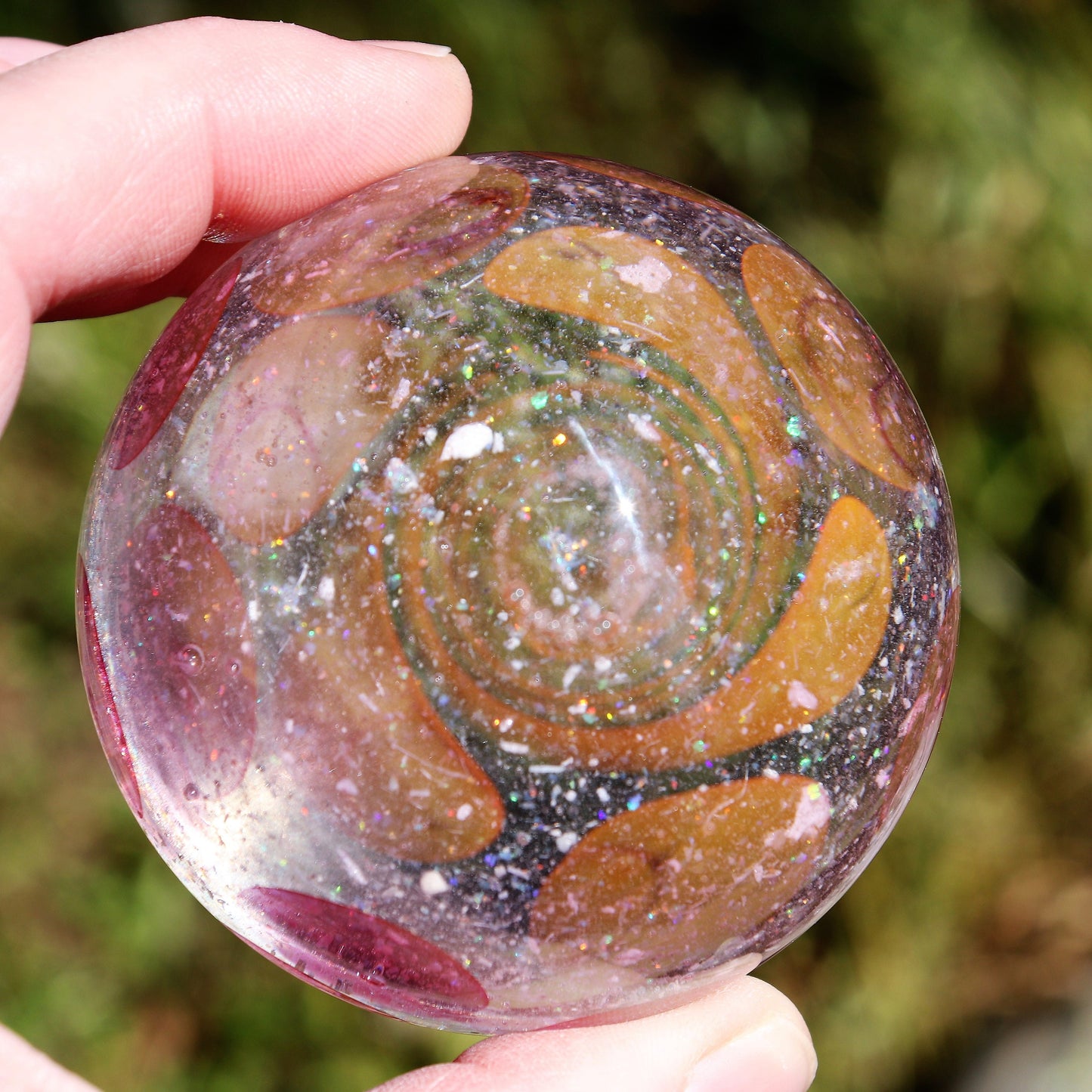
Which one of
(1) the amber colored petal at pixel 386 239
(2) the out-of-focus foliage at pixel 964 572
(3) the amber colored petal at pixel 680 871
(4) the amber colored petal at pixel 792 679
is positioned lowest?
(2) the out-of-focus foliage at pixel 964 572

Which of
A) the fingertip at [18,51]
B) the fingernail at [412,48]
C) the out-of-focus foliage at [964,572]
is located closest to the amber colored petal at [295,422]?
the fingernail at [412,48]

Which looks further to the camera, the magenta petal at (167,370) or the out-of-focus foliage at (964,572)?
the out-of-focus foliage at (964,572)

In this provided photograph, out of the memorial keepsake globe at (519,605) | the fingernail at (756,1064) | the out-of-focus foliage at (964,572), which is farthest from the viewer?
the out-of-focus foliage at (964,572)

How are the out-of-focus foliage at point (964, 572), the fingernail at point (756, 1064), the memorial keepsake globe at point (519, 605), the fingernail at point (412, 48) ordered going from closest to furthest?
the memorial keepsake globe at point (519, 605) < the fingernail at point (756, 1064) < the fingernail at point (412, 48) < the out-of-focus foliage at point (964, 572)

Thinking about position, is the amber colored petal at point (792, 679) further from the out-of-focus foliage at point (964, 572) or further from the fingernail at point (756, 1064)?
the out-of-focus foliage at point (964, 572)

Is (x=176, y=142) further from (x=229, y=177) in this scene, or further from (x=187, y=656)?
(x=187, y=656)

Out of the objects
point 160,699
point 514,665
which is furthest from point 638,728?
point 160,699

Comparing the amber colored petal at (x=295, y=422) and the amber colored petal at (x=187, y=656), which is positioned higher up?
the amber colored petal at (x=295, y=422)
